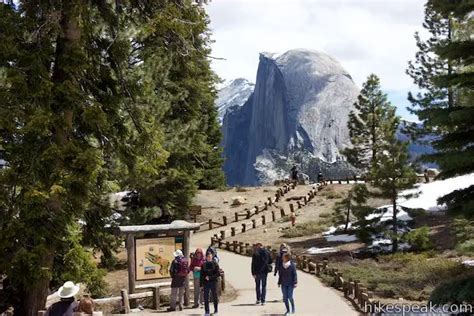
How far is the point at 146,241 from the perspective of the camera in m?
16.1

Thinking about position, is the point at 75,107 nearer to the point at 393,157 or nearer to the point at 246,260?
the point at 246,260

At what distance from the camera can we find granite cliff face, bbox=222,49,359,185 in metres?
120

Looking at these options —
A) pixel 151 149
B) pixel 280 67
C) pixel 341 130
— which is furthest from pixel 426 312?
pixel 280 67

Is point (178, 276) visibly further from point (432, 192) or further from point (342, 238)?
point (432, 192)

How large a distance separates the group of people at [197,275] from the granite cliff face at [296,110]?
95.7 m

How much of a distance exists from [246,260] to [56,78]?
1675 centimetres

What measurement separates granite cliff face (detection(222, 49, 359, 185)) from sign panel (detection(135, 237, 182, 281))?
95.1 meters

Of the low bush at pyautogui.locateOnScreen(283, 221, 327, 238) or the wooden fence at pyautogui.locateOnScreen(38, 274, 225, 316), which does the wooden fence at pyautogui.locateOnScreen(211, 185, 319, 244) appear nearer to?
the low bush at pyautogui.locateOnScreen(283, 221, 327, 238)

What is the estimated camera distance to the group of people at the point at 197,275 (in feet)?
44.9

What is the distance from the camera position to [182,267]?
15.1 m

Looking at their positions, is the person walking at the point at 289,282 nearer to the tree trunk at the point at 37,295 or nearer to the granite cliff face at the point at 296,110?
the tree trunk at the point at 37,295

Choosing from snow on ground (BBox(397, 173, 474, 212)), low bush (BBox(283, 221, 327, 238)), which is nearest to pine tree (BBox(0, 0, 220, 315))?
low bush (BBox(283, 221, 327, 238))

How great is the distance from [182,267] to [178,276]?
27cm

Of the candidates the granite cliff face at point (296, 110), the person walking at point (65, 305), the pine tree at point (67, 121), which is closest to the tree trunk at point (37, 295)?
the pine tree at point (67, 121)
